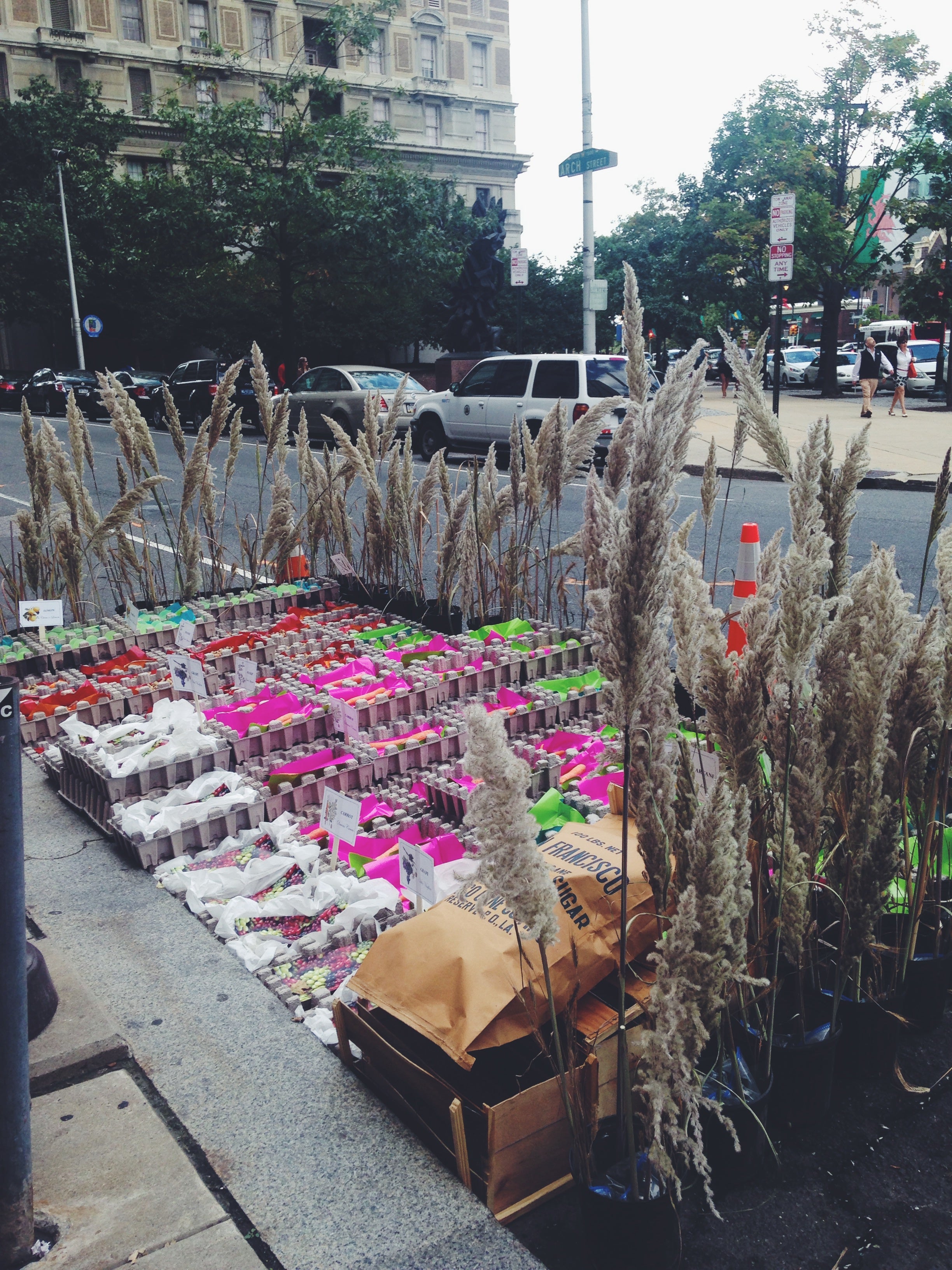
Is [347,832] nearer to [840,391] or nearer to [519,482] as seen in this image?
[519,482]

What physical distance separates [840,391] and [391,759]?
32.0 m

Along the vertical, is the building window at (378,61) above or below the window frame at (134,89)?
above

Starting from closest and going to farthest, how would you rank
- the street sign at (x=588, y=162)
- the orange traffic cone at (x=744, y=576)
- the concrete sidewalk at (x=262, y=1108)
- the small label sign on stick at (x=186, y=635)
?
the concrete sidewalk at (x=262, y=1108) < the orange traffic cone at (x=744, y=576) < the small label sign on stick at (x=186, y=635) < the street sign at (x=588, y=162)

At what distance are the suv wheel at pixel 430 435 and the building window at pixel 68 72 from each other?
33596 mm

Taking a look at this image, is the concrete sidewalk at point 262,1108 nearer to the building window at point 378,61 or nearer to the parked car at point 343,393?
the parked car at point 343,393

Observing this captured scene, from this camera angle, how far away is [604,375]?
558 inches

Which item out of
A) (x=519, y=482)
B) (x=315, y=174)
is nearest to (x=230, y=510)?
(x=519, y=482)

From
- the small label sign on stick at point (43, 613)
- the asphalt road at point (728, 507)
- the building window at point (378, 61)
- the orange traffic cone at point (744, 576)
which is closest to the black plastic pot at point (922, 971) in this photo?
the orange traffic cone at point (744, 576)

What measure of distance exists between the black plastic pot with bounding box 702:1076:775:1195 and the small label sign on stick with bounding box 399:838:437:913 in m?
0.76

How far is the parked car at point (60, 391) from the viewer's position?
92.8 feet

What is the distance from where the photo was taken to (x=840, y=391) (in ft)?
107

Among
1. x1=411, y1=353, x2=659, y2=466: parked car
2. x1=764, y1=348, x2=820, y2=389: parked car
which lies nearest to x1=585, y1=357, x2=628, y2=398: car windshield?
x1=411, y1=353, x2=659, y2=466: parked car

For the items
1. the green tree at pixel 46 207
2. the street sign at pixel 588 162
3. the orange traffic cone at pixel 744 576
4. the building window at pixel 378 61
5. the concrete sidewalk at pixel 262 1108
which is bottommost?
the concrete sidewalk at pixel 262 1108

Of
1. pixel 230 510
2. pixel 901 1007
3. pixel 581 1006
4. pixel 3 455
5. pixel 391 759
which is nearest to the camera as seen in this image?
pixel 581 1006
